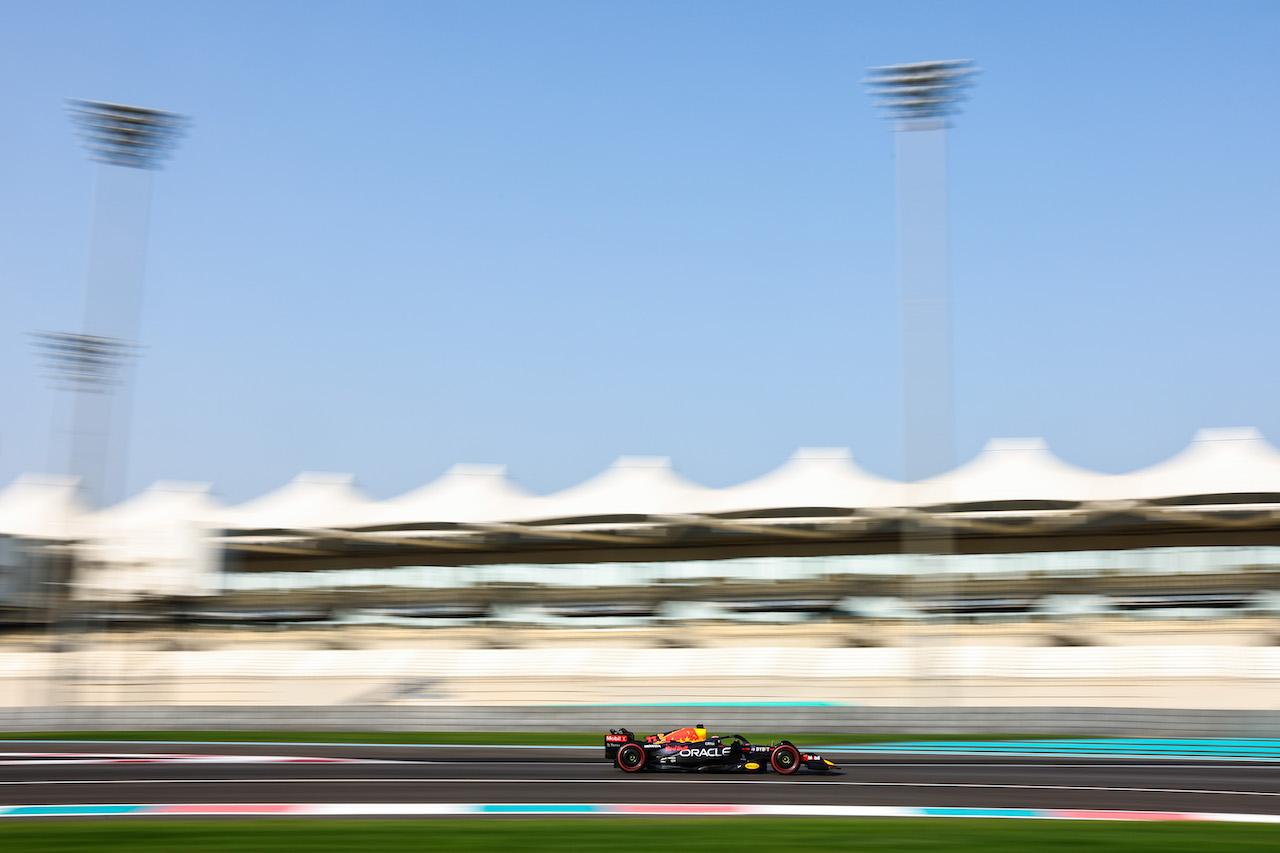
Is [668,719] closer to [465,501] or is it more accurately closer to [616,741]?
[616,741]

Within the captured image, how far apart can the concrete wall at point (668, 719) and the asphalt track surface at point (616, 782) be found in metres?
2.42

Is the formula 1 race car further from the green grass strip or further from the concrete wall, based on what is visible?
the concrete wall

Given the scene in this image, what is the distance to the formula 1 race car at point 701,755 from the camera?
459 inches

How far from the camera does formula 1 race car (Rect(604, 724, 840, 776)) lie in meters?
11.7

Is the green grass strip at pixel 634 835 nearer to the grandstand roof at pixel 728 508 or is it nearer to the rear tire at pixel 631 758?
the rear tire at pixel 631 758

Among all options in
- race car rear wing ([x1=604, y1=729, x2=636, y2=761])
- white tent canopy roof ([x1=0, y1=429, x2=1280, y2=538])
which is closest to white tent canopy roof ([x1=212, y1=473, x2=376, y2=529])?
white tent canopy roof ([x1=0, y1=429, x2=1280, y2=538])

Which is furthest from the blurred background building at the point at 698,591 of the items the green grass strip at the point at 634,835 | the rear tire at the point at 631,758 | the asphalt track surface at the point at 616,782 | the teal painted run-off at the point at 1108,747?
the green grass strip at the point at 634,835

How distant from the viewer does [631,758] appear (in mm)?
11789

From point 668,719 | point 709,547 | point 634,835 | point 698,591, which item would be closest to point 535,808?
point 634,835

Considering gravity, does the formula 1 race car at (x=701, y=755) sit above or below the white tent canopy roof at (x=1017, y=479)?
below

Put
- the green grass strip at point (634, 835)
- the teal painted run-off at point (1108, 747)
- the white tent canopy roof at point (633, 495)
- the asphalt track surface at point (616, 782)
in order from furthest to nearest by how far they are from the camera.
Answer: the white tent canopy roof at point (633, 495)
the teal painted run-off at point (1108, 747)
the asphalt track surface at point (616, 782)
the green grass strip at point (634, 835)

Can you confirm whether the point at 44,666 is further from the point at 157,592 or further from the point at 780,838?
the point at 780,838

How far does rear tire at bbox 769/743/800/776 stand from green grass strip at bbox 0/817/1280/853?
2541 mm

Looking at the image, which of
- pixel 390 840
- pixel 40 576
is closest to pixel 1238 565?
pixel 390 840
